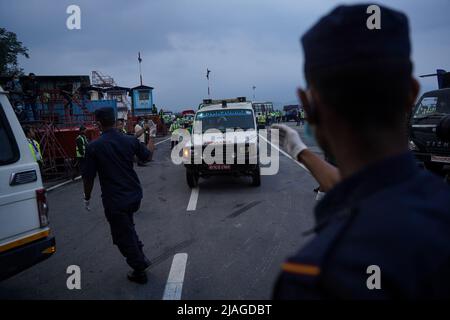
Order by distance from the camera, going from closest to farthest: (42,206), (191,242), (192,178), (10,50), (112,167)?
(42,206)
(112,167)
(191,242)
(192,178)
(10,50)

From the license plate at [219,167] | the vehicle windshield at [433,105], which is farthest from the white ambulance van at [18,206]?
the vehicle windshield at [433,105]

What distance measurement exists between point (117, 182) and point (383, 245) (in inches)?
136

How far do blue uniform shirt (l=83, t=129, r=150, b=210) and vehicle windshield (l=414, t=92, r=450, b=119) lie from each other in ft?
21.5

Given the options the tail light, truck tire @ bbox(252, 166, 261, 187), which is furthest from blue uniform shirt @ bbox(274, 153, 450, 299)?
truck tire @ bbox(252, 166, 261, 187)

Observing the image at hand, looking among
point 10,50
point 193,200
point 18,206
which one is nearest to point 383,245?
point 18,206

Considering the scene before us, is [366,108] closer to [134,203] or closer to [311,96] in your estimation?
[311,96]

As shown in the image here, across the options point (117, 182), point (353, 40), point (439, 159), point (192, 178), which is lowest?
point (192, 178)

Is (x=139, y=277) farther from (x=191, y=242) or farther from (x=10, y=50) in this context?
(x=10, y=50)

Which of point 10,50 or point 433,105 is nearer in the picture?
point 433,105

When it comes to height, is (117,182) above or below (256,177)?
above

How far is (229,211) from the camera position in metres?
6.76

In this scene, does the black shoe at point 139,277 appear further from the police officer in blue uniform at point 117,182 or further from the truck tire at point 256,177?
the truck tire at point 256,177

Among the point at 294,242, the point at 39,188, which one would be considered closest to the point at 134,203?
the point at 39,188

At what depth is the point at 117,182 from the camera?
12.8ft
